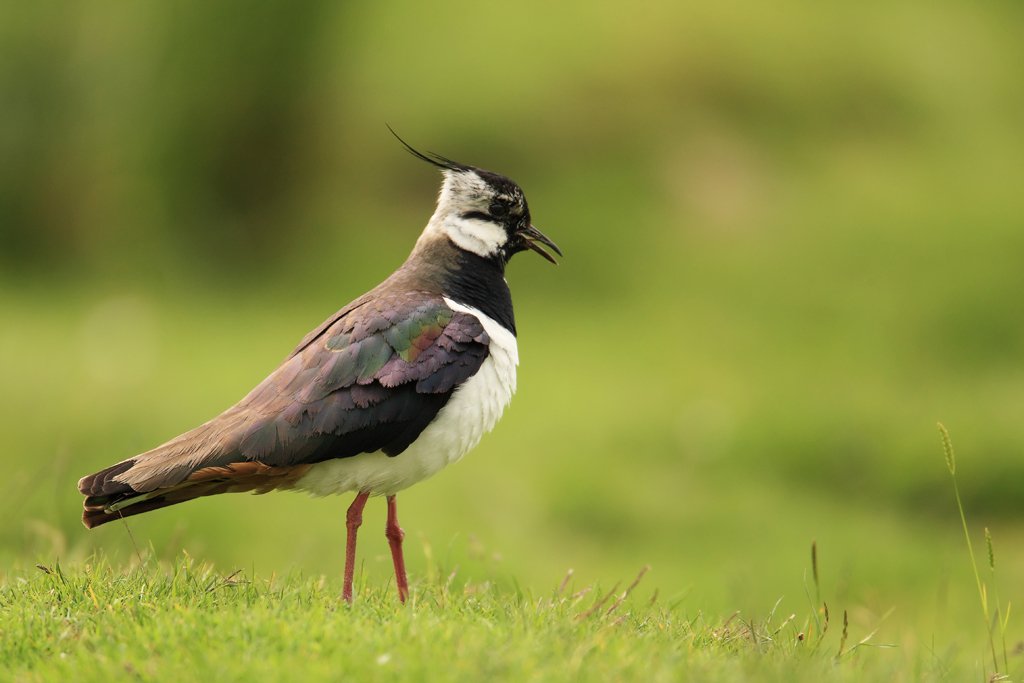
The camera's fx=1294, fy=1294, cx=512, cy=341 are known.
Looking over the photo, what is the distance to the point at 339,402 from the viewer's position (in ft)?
20.0

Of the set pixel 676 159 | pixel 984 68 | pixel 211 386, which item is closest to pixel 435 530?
pixel 211 386

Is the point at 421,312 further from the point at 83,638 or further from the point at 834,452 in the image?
the point at 834,452

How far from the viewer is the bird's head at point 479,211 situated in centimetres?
713

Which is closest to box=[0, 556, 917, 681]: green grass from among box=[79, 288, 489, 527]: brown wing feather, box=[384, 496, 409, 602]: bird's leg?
box=[384, 496, 409, 602]: bird's leg

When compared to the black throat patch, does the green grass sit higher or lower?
lower

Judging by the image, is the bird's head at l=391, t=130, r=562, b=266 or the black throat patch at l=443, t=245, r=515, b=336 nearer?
the black throat patch at l=443, t=245, r=515, b=336

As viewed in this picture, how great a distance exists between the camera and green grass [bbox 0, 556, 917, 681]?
4.68 meters

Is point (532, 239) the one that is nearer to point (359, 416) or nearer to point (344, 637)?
point (359, 416)

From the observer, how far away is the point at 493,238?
7195 mm

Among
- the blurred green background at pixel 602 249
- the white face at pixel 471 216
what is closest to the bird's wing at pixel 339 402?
the white face at pixel 471 216

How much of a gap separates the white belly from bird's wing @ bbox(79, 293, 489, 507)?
0.07m

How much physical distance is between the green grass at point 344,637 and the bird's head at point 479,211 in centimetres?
200

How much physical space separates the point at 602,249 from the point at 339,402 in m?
11.0

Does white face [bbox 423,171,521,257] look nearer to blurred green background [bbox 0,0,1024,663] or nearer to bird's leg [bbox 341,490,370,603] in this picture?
bird's leg [bbox 341,490,370,603]
